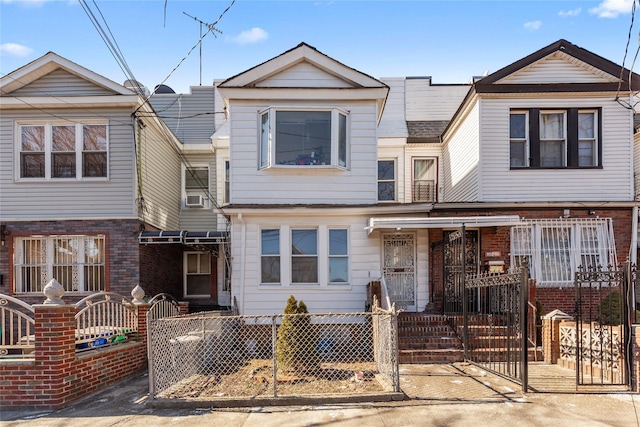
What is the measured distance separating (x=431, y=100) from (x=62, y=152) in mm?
12559

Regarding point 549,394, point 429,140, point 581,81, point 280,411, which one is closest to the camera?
point 280,411

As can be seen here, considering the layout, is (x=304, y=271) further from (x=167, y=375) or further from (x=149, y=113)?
(x=149, y=113)

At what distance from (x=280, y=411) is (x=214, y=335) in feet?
10.2

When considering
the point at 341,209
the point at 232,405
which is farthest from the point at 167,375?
the point at 341,209

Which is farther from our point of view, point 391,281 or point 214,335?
point 391,281

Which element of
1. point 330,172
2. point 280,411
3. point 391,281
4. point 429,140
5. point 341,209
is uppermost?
point 429,140

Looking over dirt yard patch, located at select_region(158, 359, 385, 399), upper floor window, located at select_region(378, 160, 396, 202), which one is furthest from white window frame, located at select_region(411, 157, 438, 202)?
dirt yard patch, located at select_region(158, 359, 385, 399)

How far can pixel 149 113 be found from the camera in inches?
488

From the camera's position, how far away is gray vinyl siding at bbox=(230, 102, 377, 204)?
10875mm

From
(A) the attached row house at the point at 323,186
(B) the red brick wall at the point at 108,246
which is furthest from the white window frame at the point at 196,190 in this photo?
(B) the red brick wall at the point at 108,246

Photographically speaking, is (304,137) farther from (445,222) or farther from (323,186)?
(445,222)

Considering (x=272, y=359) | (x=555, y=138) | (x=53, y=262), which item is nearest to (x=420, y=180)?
(x=555, y=138)

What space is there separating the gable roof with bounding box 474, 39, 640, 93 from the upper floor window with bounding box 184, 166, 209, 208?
9695mm

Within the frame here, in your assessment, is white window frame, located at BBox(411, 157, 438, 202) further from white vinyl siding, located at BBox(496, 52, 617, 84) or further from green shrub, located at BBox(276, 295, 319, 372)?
green shrub, located at BBox(276, 295, 319, 372)
